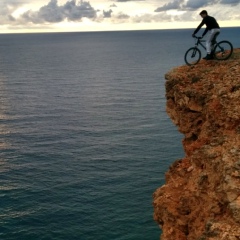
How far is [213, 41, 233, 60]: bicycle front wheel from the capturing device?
29023mm

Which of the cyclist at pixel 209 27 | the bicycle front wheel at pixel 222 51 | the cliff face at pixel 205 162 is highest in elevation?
the cyclist at pixel 209 27

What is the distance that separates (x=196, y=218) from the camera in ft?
57.8

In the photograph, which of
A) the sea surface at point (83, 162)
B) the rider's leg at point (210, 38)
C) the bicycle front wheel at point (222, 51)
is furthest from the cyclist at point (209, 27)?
the sea surface at point (83, 162)

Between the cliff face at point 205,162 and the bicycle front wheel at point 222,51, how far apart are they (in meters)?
3.01

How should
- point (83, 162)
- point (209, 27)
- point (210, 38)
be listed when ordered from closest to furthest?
point (209, 27) < point (210, 38) < point (83, 162)

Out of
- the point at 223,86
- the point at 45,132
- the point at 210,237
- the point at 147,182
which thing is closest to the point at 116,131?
the point at 45,132

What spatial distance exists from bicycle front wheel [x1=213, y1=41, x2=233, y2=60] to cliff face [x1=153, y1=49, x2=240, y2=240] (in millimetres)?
3010

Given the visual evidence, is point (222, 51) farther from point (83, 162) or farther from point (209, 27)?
point (83, 162)

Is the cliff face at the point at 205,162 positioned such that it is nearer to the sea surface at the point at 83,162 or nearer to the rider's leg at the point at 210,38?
the rider's leg at the point at 210,38

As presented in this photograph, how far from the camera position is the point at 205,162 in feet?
58.6

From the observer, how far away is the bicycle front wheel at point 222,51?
29023 millimetres

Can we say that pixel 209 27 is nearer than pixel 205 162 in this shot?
No

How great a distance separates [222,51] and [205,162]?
559 inches

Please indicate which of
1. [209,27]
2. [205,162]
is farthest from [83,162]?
[205,162]
